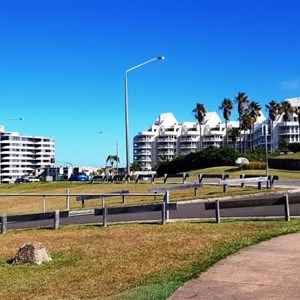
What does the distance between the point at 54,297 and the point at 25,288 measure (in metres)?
0.97

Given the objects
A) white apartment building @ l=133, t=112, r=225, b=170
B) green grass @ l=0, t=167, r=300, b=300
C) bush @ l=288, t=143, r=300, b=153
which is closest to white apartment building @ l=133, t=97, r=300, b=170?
white apartment building @ l=133, t=112, r=225, b=170

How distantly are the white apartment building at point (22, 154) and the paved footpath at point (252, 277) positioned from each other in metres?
153

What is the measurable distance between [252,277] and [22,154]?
551 feet

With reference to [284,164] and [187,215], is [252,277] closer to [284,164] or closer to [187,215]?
[187,215]

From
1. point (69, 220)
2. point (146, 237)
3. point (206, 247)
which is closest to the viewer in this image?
point (206, 247)

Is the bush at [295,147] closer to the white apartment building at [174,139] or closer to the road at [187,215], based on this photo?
the road at [187,215]

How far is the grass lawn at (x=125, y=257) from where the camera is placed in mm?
7789

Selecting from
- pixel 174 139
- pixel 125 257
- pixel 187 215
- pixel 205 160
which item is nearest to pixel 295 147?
pixel 205 160

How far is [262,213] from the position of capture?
53.3ft

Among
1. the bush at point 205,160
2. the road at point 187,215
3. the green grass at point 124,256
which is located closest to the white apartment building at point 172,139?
the bush at point 205,160

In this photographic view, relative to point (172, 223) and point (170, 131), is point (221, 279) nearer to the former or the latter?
point (172, 223)

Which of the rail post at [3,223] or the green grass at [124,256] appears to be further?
the rail post at [3,223]

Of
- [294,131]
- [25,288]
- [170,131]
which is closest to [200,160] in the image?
[25,288]

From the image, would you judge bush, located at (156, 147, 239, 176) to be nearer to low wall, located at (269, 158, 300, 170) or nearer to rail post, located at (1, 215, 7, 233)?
low wall, located at (269, 158, 300, 170)
